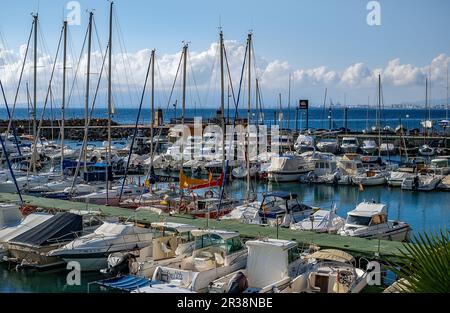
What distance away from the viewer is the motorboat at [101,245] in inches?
726

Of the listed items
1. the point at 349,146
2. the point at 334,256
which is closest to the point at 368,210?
the point at 334,256

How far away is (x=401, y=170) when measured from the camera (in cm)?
4616

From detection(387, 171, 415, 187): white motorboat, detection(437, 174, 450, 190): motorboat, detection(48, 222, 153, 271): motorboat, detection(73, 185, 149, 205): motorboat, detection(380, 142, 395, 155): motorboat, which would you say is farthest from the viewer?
detection(380, 142, 395, 155): motorboat

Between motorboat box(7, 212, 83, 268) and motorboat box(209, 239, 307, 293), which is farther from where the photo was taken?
motorboat box(7, 212, 83, 268)

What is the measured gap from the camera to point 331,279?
48.5ft

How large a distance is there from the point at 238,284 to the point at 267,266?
51.1 inches

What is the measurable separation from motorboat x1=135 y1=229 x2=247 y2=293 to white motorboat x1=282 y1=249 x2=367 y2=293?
2213 mm

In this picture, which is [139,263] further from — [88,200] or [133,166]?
[133,166]

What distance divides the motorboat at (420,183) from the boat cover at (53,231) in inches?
1154

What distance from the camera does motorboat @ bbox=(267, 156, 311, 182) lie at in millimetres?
47031

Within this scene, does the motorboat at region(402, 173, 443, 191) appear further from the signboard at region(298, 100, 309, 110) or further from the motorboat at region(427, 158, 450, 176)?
the signboard at region(298, 100, 309, 110)

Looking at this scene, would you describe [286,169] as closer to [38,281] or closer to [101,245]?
[101,245]

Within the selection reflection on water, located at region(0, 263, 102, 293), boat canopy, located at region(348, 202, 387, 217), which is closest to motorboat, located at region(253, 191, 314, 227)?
boat canopy, located at region(348, 202, 387, 217)
